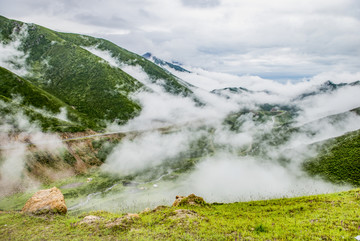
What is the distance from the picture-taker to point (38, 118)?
17350 centimetres

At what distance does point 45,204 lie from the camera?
62219 mm

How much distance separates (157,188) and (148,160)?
2477 inches

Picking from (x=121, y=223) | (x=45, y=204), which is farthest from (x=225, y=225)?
(x=45, y=204)

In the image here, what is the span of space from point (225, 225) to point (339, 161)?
4948 inches

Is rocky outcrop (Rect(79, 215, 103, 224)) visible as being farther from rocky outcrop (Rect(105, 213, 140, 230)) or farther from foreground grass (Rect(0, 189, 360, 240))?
rocky outcrop (Rect(105, 213, 140, 230))

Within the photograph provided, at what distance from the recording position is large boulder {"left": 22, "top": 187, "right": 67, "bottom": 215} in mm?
60325

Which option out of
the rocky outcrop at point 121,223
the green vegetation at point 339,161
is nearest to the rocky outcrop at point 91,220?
the rocky outcrop at point 121,223

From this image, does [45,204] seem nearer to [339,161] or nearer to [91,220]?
[91,220]

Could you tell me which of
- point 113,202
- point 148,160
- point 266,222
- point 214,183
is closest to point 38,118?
point 148,160

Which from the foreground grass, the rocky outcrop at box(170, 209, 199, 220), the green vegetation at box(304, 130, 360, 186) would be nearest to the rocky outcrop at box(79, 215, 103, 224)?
the foreground grass

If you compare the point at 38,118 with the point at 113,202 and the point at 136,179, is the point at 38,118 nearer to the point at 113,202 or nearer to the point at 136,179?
the point at 136,179

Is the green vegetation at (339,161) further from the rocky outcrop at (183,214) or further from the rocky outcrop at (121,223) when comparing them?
the rocky outcrop at (121,223)

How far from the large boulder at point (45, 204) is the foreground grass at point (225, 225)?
382 cm

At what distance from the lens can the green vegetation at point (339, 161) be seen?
111250 millimetres
